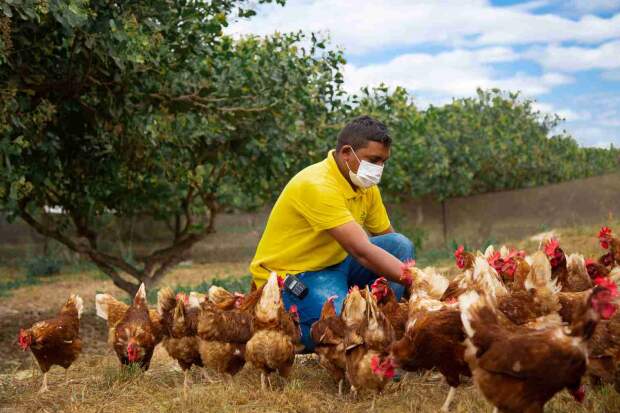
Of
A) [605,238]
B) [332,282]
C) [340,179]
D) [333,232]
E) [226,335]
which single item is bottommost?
[226,335]

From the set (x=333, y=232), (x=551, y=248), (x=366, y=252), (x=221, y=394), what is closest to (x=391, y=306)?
(x=366, y=252)

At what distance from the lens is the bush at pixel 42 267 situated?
18109mm

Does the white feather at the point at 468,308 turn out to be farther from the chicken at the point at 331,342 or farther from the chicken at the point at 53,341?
the chicken at the point at 53,341

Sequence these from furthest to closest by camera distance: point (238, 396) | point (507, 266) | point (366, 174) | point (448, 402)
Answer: point (366, 174)
point (507, 266)
point (238, 396)
point (448, 402)

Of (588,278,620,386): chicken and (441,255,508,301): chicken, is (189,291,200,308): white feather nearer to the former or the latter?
(441,255,508,301): chicken

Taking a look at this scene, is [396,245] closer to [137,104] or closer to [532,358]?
[532,358]

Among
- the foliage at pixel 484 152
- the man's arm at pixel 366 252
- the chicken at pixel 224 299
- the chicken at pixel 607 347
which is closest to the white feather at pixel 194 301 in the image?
the chicken at pixel 224 299

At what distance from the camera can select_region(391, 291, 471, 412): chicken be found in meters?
3.94

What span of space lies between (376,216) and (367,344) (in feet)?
5.71

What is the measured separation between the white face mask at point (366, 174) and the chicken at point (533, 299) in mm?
1304

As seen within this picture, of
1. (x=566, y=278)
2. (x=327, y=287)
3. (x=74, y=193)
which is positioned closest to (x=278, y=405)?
(x=327, y=287)

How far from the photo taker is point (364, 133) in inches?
194

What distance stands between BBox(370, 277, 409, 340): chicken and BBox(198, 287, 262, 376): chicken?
836 mm

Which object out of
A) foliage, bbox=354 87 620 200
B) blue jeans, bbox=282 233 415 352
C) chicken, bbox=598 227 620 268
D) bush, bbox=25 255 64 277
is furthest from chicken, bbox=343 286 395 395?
bush, bbox=25 255 64 277
